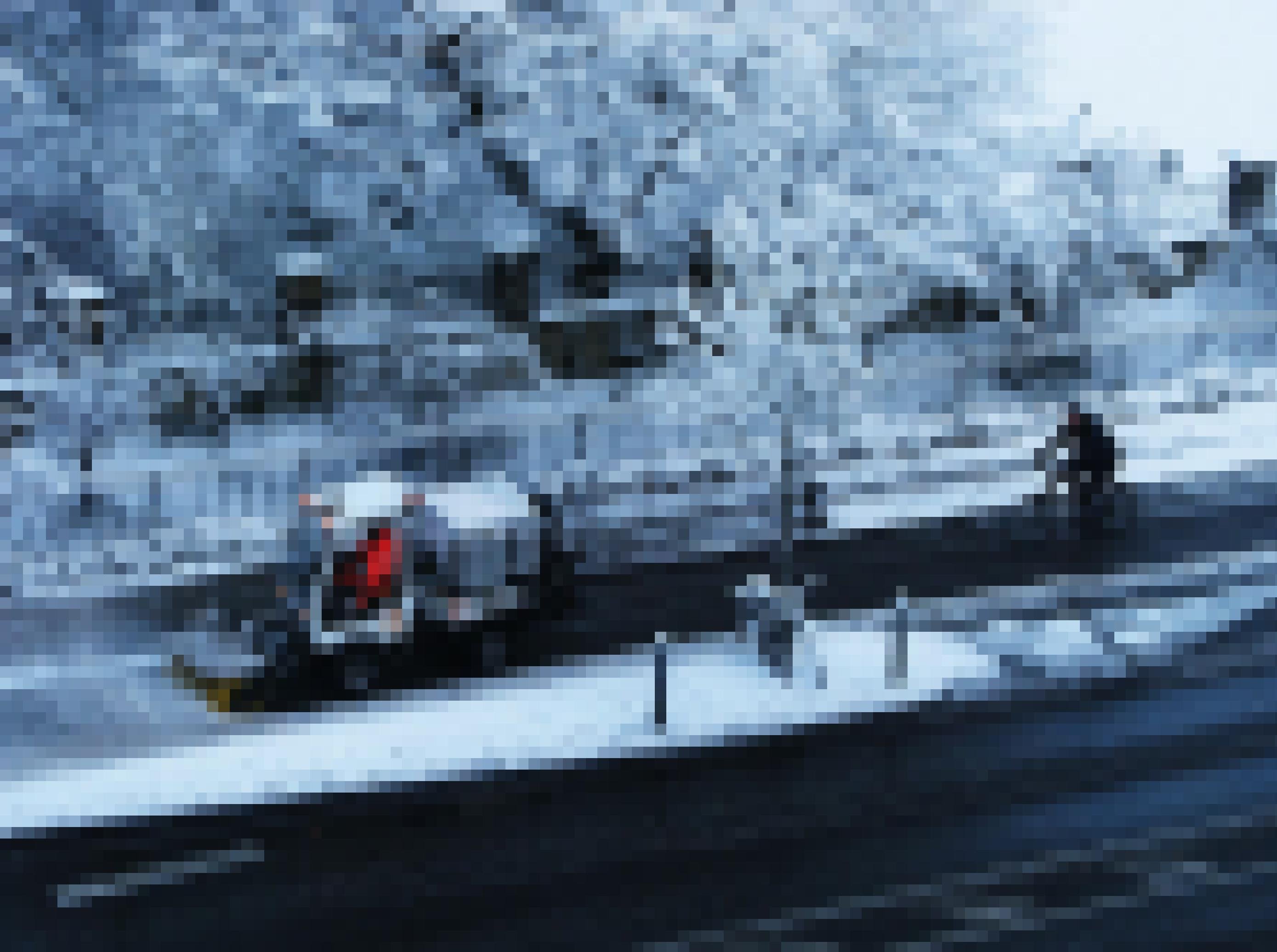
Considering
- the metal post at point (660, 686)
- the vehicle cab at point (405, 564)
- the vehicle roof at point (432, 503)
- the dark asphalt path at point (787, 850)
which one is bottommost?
the dark asphalt path at point (787, 850)

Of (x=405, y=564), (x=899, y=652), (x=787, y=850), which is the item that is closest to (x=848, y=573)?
(x=899, y=652)

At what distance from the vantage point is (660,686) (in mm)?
12742

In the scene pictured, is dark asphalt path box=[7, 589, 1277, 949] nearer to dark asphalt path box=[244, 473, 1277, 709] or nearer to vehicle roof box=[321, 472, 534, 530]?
dark asphalt path box=[244, 473, 1277, 709]

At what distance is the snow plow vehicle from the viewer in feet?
45.8

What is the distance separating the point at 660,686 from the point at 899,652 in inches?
88.2

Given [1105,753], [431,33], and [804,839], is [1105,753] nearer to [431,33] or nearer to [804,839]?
[804,839]

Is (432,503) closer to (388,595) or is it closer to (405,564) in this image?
(405,564)

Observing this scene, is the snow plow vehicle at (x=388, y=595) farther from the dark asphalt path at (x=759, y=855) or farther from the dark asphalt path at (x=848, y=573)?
the dark asphalt path at (x=759, y=855)

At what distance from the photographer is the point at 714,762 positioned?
1227 cm

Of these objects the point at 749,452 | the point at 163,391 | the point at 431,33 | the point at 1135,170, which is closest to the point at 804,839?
the point at 749,452

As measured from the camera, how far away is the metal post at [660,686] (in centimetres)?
1268

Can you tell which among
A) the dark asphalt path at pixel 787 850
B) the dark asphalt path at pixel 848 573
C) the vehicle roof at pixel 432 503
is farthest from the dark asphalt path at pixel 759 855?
the vehicle roof at pixel 432 503

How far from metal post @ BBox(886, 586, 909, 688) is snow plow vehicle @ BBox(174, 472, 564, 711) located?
11.5ft

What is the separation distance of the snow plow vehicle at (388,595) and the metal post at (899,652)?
3.51 metres
